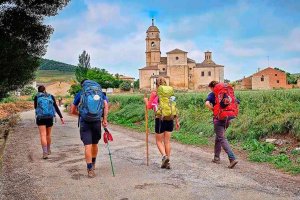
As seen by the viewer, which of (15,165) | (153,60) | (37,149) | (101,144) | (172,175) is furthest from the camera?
(153,60)

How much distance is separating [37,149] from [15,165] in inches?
121

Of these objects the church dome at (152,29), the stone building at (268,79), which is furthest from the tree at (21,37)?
the church dome at (152,29)

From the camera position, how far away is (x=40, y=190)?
7594mm

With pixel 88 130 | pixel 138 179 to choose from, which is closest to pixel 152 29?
pixel 88 130

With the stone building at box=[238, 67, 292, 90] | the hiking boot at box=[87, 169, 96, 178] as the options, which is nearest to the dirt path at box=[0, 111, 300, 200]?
the hiking boot at box=[87, 169, 96, 178]

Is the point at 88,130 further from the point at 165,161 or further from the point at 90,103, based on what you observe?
the point at 165,161

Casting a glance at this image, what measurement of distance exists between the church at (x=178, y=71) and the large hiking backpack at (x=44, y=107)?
92610mm

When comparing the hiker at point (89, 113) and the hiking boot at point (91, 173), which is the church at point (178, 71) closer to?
the hiker at point (89, 113)

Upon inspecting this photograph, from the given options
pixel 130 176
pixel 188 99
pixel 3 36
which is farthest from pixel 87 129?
pixel 3 36

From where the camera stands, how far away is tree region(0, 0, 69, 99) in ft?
81.6

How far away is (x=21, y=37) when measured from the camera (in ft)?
89.0

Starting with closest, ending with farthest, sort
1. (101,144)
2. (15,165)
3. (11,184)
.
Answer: (11,184) < (15,165) < (101,144)

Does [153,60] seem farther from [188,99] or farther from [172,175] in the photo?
[172,175]

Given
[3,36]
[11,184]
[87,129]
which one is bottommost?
[11,184]
